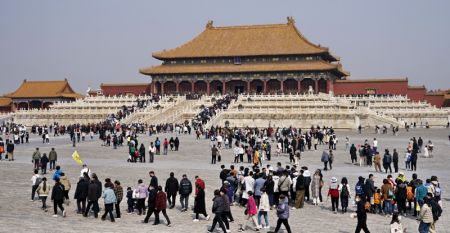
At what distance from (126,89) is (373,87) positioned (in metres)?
34.7

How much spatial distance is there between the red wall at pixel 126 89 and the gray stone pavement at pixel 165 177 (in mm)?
40951

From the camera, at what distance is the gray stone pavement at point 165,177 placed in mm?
14320

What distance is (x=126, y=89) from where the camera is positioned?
7950 centimetres

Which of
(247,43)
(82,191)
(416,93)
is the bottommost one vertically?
(82,191)

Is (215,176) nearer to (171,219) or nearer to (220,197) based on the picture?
(171,219)

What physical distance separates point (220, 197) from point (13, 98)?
76.1m

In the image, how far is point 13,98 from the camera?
8262cm

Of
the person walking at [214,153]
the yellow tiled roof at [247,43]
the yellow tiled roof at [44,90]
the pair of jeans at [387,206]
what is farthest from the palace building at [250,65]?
the pair of jeans at [387,206]

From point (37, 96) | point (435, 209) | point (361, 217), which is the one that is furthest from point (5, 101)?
point (435, 209)

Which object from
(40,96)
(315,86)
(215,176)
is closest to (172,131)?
(215,176)

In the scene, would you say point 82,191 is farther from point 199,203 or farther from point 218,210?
point 218,210

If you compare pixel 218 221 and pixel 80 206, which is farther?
pixel 80 206

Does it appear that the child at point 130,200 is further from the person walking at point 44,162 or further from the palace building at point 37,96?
the palace building at point 37,96

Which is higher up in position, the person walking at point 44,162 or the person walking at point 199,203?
the person walking at point 44,162
